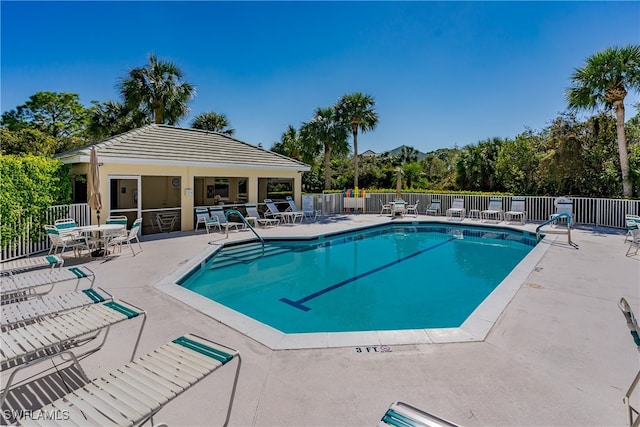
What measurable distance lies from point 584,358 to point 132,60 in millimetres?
23641

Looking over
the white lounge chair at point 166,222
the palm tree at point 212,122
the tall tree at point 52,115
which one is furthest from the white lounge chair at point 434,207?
the tall tree at point 52,115

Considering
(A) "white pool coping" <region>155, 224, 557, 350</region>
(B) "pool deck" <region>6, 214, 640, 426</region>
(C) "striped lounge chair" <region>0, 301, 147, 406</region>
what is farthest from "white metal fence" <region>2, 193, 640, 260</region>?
(C) "striped lounge chair" <region>0, 301, 147, 406</region>

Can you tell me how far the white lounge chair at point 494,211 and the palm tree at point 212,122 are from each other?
65.6 ft

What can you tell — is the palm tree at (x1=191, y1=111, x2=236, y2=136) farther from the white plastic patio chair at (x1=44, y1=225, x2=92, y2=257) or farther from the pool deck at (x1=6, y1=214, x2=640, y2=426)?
the pool deck at (x1=6, y1=214, x2=640, y2=426)

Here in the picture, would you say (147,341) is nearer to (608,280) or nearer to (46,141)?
(608,280)

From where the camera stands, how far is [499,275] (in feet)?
28.1

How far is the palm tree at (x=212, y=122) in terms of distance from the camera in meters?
26.0

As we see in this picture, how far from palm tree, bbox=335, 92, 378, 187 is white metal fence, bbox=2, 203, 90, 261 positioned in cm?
1652

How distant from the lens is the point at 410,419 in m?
2.15

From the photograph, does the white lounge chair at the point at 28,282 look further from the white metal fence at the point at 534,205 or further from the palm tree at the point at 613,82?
the palm tree at the point at 613,82

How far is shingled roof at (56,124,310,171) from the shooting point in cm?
1140

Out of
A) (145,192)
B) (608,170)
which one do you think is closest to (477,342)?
(145,192)

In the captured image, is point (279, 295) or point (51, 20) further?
point (51, 20)

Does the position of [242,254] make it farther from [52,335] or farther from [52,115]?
[52,115]
